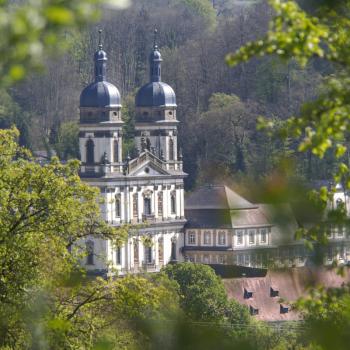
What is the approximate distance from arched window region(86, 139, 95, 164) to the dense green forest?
6166 millimetres

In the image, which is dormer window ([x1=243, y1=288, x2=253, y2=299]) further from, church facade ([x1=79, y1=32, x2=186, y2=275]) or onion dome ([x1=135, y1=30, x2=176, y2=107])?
onion dome ([x1=135, y1=30, x2=176, y2=107])

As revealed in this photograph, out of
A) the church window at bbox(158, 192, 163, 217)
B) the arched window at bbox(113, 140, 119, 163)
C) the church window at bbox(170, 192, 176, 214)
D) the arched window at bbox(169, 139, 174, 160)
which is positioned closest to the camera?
Result: the arched window at bbox(113, 140, 119, 163)

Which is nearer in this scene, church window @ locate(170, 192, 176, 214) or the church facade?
the church facade

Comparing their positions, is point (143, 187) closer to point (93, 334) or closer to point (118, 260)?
point (118, 260)

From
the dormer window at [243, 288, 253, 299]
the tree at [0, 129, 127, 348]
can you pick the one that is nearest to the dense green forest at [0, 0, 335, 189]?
the dormer window at [243, 288, 253, 299]

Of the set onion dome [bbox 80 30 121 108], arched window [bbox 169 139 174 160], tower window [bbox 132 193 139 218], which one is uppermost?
onion dome [bbox 80 30 121 108]

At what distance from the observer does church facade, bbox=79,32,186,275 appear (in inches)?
2734

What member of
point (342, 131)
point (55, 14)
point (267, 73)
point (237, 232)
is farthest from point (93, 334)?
point (267, 73)

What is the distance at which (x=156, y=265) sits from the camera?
229 feet

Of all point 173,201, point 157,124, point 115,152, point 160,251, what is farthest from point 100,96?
point 160,251

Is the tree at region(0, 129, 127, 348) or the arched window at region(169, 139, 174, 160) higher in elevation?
the arched window at region(169, 139, 174, 160)

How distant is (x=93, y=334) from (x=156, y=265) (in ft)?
170

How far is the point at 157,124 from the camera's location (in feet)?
242

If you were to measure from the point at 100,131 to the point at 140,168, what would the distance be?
2.29 metres
